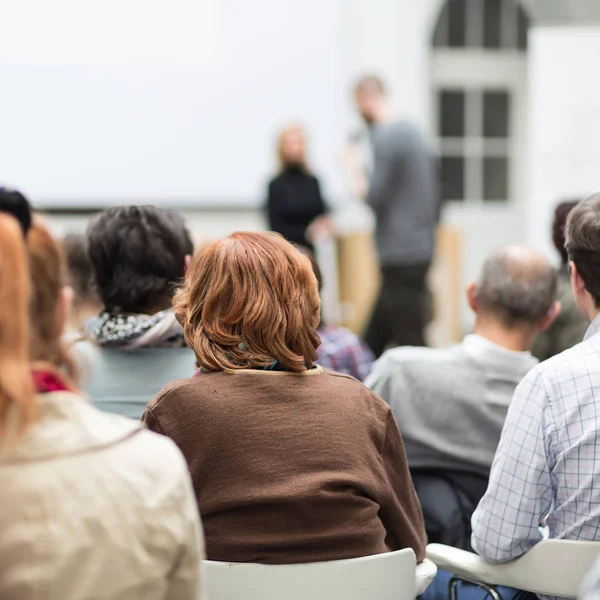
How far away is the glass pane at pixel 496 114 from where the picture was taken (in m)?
7.65

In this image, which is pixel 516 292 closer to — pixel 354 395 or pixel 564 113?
pixel 354 395

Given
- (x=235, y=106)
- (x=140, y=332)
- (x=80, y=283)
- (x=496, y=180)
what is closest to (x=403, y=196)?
(x=235, y=106)

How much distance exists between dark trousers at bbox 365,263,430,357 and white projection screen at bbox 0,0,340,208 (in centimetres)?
181

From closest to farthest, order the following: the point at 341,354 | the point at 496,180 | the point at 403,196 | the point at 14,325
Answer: the point at 14,325 < the point at 341,354 < the point at 403,196 < the point at 496,180

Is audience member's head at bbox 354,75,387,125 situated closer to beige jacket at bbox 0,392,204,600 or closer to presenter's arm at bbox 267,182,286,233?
presenter's arm at bbox 267,182,286,233

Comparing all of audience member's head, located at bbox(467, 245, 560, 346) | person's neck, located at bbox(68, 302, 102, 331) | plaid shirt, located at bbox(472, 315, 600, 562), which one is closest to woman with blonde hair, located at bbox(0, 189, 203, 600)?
plaid shirt, located at bbox(472, 315, 600, 562)

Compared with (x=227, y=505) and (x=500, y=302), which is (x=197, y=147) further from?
(x=227, y=505)

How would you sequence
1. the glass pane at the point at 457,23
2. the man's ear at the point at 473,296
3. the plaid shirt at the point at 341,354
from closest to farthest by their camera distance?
the man's ear at the point at 473,296 → the plaid shirt at the point at 341,354 → the glass pane at the point at 457,23

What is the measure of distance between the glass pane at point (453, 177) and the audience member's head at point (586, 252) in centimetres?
589

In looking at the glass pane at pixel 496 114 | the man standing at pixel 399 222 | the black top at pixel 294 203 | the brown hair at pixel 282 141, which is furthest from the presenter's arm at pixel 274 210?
the glass pane at pixel 496 114

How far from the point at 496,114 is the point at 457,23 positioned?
779 millimetres

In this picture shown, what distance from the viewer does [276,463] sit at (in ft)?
5.23

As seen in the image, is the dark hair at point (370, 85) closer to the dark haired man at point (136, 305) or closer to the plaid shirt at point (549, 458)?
the dark haired man at point (136, 305)

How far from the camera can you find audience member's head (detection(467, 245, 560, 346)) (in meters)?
2.27
